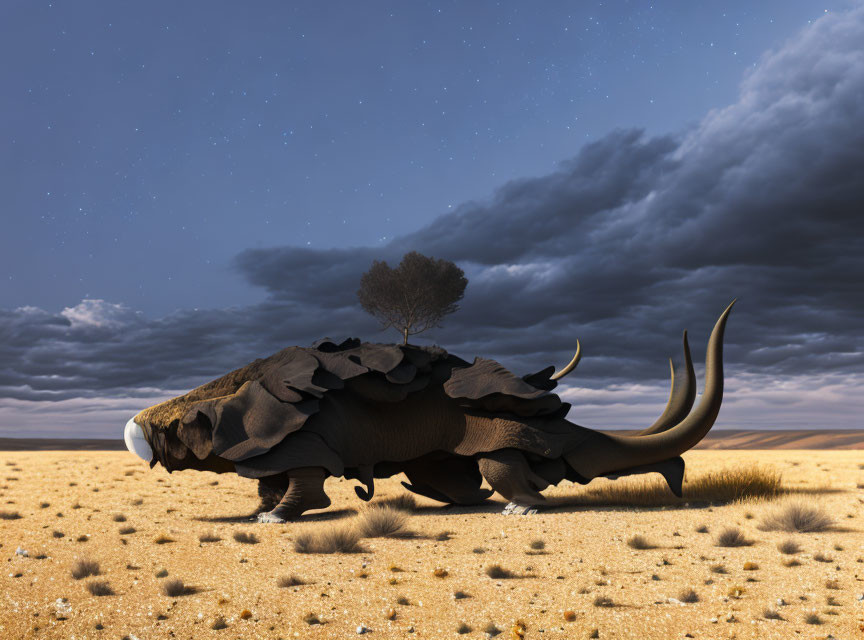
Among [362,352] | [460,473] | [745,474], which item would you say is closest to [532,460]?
[460,473]

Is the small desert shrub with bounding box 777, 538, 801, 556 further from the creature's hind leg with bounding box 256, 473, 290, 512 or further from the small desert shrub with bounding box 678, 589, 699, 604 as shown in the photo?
the creature's hind leg with bounding box 256, 473, 290, 512

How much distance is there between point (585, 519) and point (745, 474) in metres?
4.61

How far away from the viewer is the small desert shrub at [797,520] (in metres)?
9.56

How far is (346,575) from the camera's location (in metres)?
7.32

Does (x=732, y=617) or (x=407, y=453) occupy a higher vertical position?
(x=407, y=453)

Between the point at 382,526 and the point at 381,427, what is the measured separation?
2731 mm

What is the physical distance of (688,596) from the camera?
632 cm

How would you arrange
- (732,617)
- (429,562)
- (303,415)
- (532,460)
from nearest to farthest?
1. (732,617)
2. (429,562)
3. (303,415)
4. (532,460)

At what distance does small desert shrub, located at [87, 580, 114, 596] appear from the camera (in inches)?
269

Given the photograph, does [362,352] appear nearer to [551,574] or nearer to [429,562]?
[429,562]

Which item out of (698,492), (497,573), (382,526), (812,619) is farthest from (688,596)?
(698,492)

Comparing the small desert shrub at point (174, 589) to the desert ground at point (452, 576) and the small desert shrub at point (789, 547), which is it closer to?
the desert ground at point (452, 576)

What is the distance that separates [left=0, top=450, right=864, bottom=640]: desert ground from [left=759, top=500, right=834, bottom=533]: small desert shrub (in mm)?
131

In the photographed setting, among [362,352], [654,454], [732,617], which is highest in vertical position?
[362,352]
